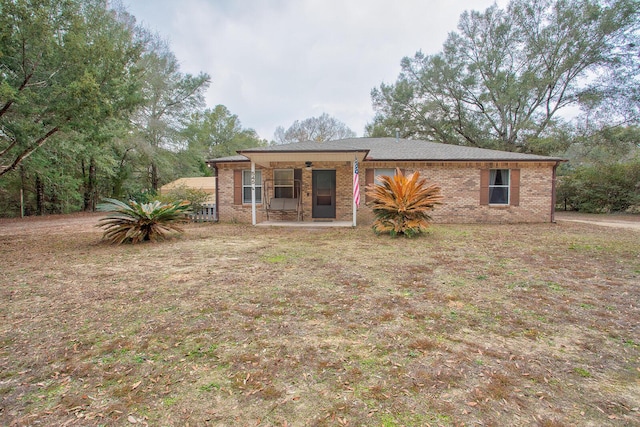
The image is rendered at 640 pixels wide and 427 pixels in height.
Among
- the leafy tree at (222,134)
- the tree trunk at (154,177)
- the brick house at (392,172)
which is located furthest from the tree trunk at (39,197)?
the leafy tree at (222,134)

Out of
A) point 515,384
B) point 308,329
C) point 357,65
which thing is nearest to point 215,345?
point 308,329

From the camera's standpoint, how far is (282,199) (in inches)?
464

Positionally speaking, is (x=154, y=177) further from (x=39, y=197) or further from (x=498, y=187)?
(x=498, y=187)

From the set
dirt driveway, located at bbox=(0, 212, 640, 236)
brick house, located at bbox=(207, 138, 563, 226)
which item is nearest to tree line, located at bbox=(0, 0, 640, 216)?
dirt driveway, located at bbox=(0, 212, 640, 236)

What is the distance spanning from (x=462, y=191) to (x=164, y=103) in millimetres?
20853

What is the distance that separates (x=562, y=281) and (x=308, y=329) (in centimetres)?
352

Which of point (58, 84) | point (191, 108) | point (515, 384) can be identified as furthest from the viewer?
point (191, 108)

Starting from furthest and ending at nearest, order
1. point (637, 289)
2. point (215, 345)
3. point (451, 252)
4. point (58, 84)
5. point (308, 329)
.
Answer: point (58, 84) < point (451, 252) < point (637, 289) < point (308, 329) < point (215, 345)

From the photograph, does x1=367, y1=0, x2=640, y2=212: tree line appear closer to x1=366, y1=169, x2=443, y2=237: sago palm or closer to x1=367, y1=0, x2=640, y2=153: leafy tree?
x1=367, y1=0, x2=640, y2=153: leafy tree

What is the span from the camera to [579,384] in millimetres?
1907

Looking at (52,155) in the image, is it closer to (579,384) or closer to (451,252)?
(451,252)

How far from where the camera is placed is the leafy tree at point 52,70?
6383 millimetres

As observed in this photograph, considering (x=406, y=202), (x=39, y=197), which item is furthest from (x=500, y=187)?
(x=39, y=197)

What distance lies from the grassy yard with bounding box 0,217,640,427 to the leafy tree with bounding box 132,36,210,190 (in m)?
18.3
